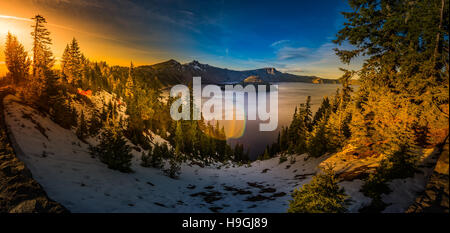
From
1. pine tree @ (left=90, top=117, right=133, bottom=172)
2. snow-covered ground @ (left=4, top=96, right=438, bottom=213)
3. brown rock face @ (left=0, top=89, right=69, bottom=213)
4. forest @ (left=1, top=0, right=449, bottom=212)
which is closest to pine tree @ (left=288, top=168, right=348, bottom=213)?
→ forest @ (left=1, top=0, right=449, bottom=212)

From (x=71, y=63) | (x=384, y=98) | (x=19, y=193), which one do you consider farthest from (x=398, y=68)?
(x=71, y=63)

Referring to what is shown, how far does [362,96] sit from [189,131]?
140 ft

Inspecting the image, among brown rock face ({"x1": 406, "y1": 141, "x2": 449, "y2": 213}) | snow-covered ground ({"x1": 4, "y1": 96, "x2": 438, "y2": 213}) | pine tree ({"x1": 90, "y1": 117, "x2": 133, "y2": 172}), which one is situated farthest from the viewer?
pine tree ({"x1": 90, "y1": 117, "x2": 133, "y2": 172})

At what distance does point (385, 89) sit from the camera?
432 inches

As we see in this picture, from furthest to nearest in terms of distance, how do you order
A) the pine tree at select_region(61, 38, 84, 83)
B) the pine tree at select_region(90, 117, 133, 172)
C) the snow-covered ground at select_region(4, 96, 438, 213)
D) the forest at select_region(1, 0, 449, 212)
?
the pine tree at select_region(61, 38, 84, 83) → the pine tree at select_region(90, 117, 133, 172) → the snow-covered ground at select_region(4, 96, 438, 213) → the forest at select_region(1, 0, 449, 212)

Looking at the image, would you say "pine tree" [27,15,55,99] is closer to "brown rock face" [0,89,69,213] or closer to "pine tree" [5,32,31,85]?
"pine tree" [5,32,31,85]

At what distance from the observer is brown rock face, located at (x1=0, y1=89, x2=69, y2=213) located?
6.11 m

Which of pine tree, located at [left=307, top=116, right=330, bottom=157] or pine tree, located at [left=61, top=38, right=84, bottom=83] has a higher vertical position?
pine tree, located at [left=61, top=38, right=84, bottom=83]

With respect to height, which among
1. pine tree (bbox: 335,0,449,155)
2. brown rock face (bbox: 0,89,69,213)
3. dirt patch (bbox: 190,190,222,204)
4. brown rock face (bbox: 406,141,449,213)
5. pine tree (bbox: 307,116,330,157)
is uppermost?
pine tree (bbox: 335,0,449,155)

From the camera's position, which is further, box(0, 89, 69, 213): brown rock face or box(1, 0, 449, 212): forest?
box(1, 0, 449, 212): forest

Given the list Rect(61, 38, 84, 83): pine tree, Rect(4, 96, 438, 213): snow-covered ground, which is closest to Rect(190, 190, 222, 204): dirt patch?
Rect(4, 96, 438, 213): snow-covered ground

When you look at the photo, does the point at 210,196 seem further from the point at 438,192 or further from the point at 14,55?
the point at 14,55
